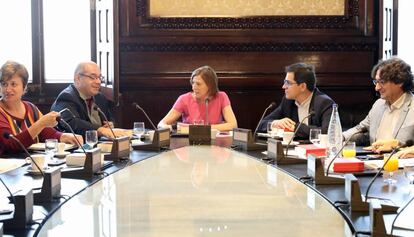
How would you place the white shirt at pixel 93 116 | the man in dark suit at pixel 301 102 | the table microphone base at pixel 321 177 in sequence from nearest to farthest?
the table microphone base at pixel 321 177 → the man in dark suit at pixel 301 102 → the white shirt at pixel 93 116

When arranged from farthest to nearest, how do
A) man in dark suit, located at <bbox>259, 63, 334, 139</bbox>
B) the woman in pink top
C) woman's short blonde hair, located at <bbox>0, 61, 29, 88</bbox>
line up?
1. the woman in pink top
2. man in dark suit, located at <bbox>259, 63, 334, 139</bbox>
3. woman's short blonde hair, located at <bbox>0, 61, 29, 88</bbox>

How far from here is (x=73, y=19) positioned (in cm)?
622

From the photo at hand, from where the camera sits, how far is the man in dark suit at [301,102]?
15.5 ft

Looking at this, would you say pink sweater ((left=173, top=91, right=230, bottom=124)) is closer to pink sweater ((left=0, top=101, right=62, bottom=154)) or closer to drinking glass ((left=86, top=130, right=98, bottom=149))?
pink sweater ((left=0, top=101, right=62, bottom=154))

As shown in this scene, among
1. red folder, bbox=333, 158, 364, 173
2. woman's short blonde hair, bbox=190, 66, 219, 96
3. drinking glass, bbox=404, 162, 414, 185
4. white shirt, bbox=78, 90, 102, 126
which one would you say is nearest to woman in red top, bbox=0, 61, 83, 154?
white shirt, bbox=78, 90, 102, 126

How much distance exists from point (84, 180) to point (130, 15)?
3211 millimetres

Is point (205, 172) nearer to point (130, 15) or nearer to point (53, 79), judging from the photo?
point (130, 15)

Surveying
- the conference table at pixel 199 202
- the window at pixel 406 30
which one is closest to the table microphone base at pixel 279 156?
the conference table at pixel 199 202

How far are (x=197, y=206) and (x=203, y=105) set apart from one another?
9.50 ft

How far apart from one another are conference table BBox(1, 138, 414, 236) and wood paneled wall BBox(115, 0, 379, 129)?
2.54 meters

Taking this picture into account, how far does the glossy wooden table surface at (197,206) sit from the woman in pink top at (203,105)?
1858 mm

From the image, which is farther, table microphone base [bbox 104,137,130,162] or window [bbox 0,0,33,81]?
window [bbox 0,0,33,81]

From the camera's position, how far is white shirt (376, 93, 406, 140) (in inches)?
162

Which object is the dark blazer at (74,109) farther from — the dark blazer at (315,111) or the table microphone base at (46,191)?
the table microphone base at (46,191)
